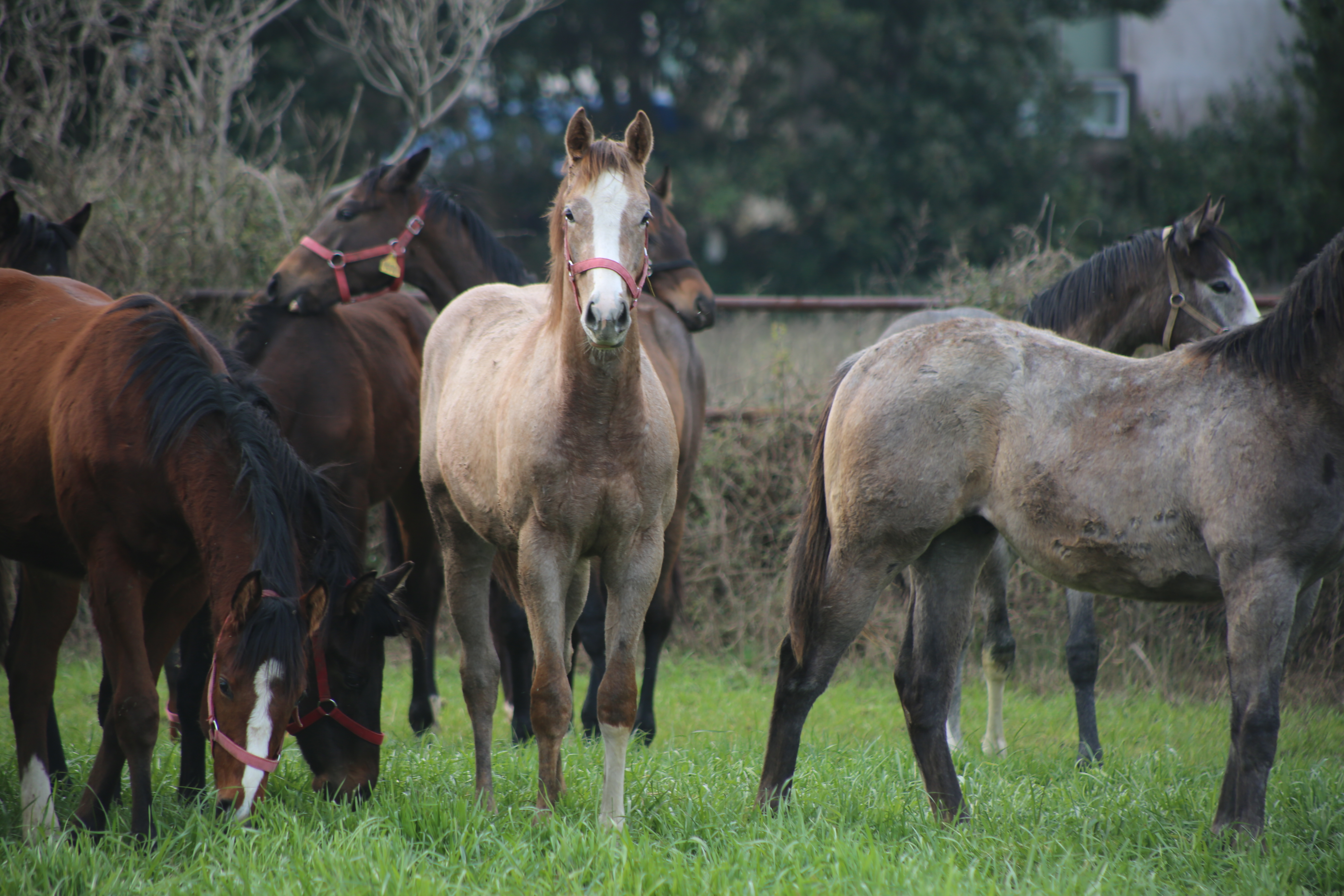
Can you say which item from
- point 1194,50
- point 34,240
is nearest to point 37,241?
point 34,240

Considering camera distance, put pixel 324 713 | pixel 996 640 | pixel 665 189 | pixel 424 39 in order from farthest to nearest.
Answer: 1. pixel 424 39
2. pixel 665 189
3. pixel 996 640
4. pixel 324 713

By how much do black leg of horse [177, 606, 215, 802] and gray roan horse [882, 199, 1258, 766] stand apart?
3.09 meters

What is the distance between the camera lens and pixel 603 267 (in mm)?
2814

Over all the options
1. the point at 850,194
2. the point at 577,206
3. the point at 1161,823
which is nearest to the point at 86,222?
the point at 577,206

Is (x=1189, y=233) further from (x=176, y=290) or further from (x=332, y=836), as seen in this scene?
(x=176, y=290)

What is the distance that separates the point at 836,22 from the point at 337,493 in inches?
545

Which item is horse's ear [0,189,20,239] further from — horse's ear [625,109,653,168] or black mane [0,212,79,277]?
horse's ear [625,109,653,168]

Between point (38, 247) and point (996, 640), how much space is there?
5.03 metres

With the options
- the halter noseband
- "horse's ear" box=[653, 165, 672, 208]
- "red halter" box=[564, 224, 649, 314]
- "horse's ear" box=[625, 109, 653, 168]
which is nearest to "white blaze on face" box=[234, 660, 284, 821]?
"red halter" box=[564, 224, 649, 314]

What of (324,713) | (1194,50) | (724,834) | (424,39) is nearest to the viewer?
(724,834)

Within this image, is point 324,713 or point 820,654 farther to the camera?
point 324,713

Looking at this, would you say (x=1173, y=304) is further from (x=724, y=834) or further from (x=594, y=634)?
(x=724, y=834)

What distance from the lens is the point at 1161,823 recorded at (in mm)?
3082

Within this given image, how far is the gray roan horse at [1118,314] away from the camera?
14.9 feet
